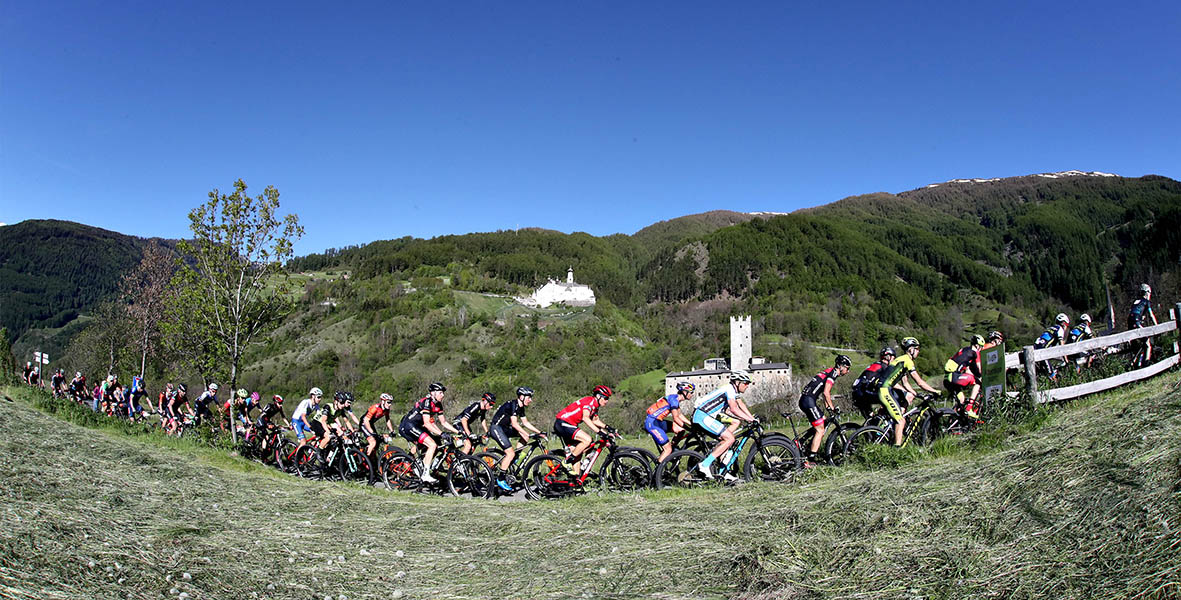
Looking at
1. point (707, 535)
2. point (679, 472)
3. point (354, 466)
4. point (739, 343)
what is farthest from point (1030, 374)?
point (739, 343)

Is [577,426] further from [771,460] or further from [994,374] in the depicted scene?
[994,374]

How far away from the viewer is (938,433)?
27.9 feet

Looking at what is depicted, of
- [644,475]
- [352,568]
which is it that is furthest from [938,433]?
[352,568]

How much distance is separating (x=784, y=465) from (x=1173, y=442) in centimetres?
427

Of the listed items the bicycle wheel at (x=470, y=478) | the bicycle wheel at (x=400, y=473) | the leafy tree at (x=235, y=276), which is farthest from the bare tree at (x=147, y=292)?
the bicycle wheel at (x=470, y=478)

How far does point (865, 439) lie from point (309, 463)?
935 cm

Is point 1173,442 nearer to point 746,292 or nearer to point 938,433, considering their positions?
point 938,433

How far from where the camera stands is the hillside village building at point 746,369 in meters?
78.3

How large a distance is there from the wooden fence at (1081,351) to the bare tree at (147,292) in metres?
30.6

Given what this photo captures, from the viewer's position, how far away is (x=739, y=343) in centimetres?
10756

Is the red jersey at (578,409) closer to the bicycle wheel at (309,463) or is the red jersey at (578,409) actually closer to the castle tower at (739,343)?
the bicycle wheel at (309,463)

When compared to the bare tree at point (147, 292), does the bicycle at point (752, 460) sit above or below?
below

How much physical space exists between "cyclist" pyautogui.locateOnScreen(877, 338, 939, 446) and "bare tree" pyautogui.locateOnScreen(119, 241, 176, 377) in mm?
29209

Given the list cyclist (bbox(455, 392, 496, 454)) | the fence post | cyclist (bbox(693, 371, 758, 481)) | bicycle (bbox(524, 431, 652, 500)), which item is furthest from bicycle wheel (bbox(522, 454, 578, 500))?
the fence post
